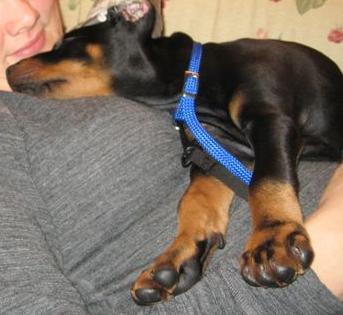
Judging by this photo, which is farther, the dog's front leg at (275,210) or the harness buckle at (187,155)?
the harness buckle at (187,155)

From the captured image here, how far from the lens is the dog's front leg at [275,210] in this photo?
2.99ft

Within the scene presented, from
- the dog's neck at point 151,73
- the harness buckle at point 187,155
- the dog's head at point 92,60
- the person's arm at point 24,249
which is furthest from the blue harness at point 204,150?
the person's arm at point 24,249

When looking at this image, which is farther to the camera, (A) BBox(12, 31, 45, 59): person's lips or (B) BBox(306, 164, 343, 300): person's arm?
(A) BBox(12, 31, 45, 59): person's lips

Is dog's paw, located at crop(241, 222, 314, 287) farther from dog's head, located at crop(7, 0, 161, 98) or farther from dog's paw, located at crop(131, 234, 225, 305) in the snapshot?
dog's head, located at crop(7, 0, 161, 98)

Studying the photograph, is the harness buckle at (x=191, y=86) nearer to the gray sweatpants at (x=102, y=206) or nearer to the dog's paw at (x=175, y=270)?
the gray sweatpants at (x=102, y=206)

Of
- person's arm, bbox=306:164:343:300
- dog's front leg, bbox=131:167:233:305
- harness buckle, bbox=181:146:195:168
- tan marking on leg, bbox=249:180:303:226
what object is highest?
tan marking on leg, bbox=249:180:303:226

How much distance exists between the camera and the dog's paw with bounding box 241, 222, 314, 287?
0.90 m

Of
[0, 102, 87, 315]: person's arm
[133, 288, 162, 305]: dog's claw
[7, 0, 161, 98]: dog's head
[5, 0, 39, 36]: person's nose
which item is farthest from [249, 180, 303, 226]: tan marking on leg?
A: [5, 0, 39, 36]: person's nose

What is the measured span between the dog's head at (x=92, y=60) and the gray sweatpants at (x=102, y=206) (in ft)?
0.50

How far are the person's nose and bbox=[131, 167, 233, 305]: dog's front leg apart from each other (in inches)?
23.8

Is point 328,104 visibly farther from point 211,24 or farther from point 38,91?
point 38,91

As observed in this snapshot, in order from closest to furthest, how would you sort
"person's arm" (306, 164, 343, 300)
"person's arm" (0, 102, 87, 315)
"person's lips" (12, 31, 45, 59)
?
"person's arm" (0, 102, 87, 315) < "person's arm" (306, 164, 343, 300) < "person's lips" (12, 31, 45, 59)

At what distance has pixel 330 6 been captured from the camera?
180cm

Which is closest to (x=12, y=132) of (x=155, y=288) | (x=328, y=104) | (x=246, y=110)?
(x=155, y=288)
